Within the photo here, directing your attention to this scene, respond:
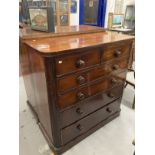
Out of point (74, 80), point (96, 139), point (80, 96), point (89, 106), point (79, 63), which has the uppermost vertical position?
point (79, 63)

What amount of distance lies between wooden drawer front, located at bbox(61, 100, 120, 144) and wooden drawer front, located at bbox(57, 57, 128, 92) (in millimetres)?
424

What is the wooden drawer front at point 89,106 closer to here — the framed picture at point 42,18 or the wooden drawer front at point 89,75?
the wooden drawer front at point 89,75

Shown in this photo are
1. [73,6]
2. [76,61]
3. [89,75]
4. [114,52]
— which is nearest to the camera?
[76,61]

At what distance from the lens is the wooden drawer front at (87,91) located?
1111 millimetres

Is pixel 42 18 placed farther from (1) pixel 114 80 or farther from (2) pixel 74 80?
(1) pixel 114 80

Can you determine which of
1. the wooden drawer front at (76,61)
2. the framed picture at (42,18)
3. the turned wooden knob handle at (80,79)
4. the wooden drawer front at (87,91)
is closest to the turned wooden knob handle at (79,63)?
the wooden drawer front at (76,61)

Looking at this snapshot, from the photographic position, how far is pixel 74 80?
1093 millimetres

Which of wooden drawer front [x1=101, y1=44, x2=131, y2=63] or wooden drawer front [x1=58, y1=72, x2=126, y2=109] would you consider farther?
wooden drawer front [x1=101, y1=44, x2=131, y2=63]

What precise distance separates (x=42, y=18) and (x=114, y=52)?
72cm

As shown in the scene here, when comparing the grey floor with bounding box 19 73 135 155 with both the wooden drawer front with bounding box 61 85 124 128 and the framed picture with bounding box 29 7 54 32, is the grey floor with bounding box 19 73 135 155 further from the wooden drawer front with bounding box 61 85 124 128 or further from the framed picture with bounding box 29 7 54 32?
the framed picture with bounding box 29 7 54 32

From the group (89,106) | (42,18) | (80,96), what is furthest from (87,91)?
(42,18)

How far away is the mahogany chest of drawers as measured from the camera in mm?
986

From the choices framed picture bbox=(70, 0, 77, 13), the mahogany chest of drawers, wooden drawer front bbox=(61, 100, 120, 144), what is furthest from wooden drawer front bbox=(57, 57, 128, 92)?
framed picture bbox=(70, 0, 77, 13)
